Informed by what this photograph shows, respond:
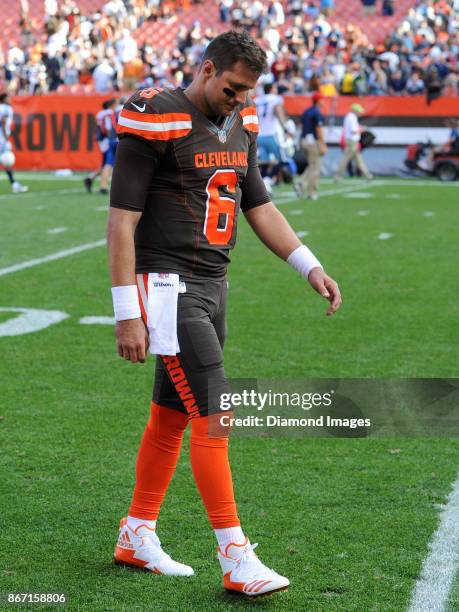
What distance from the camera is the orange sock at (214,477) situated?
340 centimetres

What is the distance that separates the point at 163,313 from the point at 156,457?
0.53 m

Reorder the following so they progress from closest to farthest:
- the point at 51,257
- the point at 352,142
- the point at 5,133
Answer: the point at 51,257 → the point at 5,133 → the point at 352,142

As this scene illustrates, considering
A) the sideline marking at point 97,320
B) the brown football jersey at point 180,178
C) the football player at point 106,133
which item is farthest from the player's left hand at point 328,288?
the football player at point 106,133

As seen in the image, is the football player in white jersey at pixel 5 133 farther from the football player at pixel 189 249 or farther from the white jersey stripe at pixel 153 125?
the white jersey stripe at pixel 153 125

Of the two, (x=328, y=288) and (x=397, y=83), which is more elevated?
(x=328, y=288)

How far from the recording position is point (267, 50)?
1249 inches

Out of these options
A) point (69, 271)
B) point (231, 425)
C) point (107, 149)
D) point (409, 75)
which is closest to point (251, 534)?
point (231, 425)

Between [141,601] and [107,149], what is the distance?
17867 mm

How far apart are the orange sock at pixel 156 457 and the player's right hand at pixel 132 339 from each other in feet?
1.00

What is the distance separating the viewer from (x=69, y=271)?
10.7m

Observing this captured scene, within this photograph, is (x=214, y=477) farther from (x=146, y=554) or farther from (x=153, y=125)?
(x=153, y=125)

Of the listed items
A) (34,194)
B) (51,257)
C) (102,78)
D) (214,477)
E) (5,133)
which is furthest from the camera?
(102,78)

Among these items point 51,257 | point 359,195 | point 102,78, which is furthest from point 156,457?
point 102,78

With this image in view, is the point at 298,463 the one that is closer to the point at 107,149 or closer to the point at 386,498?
the point at 386,498
